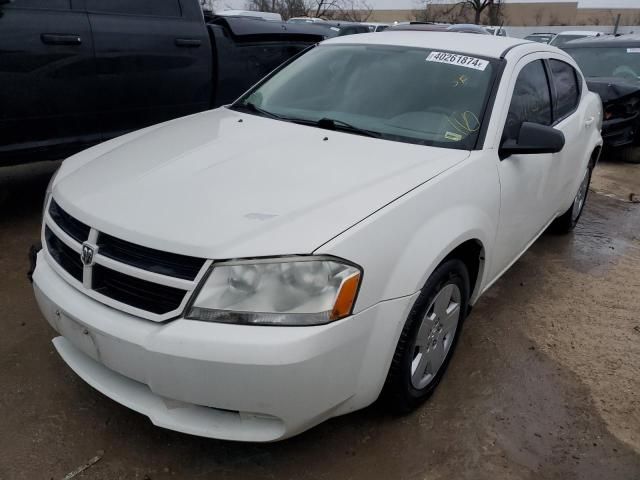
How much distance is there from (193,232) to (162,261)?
144mm

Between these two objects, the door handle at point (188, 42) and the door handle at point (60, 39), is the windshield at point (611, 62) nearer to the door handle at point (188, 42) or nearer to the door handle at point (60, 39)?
the door handle at point (188, 42)

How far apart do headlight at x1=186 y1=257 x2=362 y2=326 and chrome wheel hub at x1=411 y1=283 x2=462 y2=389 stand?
564 mm

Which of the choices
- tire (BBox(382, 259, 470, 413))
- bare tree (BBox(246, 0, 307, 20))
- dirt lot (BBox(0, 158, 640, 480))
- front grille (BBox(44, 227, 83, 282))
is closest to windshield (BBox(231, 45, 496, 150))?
tire (BBox(382, 259, 470, 413))

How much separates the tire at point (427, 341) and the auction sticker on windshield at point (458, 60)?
1.16 metres

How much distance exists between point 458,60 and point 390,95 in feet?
1.44

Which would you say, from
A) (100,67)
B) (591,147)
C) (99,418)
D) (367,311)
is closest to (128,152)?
(99,418)

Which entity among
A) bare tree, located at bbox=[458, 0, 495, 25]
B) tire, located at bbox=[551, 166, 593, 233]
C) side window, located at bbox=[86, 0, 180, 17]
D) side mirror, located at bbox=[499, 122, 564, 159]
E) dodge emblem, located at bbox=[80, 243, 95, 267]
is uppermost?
bare tree, located at bbox=[458, 0, 495, 25]

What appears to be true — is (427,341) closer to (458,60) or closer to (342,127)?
(342,127)

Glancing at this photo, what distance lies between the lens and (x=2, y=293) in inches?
130

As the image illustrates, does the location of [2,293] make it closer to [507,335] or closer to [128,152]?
[128,152]

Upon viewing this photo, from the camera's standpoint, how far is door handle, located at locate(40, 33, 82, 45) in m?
3.91

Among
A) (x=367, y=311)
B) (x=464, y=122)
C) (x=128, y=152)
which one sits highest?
(x=464, y=122)

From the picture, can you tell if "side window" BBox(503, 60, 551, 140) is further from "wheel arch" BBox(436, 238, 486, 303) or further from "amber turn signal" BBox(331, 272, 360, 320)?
"amber turn signal" BBox(331, 272, 360, 320)

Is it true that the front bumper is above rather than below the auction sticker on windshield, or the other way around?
below
